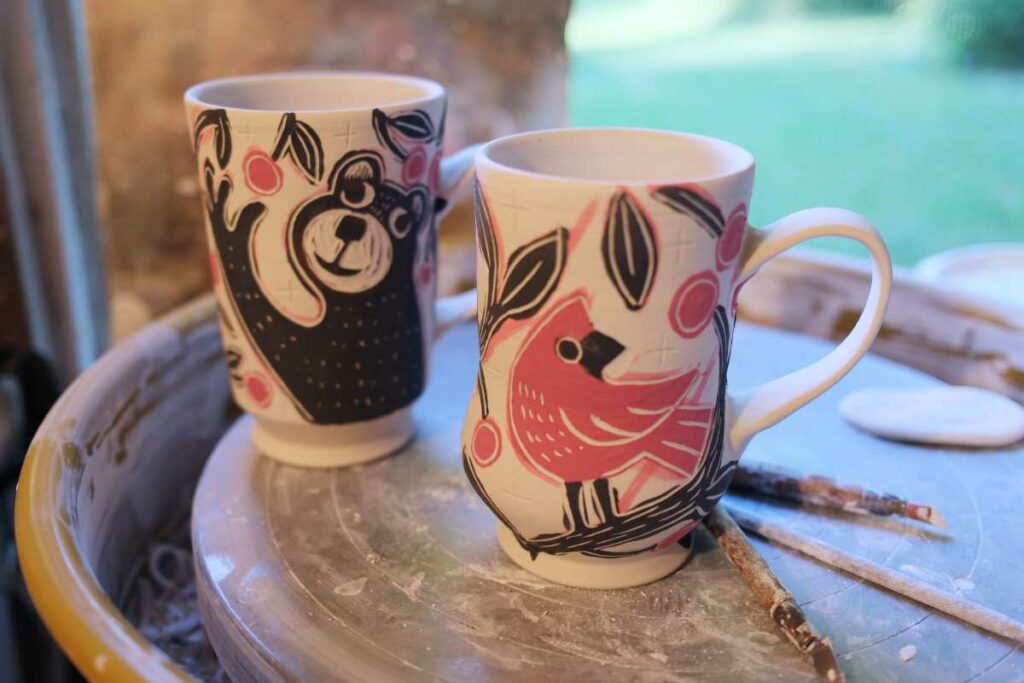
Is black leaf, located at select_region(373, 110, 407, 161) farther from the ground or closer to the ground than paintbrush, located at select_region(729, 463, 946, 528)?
farther from the ground

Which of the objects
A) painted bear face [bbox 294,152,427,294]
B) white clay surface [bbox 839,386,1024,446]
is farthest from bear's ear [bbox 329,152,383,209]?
white clay surface [bbox 839,386,1024,446]

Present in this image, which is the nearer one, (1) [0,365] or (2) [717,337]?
(2) [717,337]

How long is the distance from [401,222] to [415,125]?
61 millimetres

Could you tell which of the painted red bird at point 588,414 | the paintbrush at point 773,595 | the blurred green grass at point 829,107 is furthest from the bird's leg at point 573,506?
the blurred green grass at point 829,107

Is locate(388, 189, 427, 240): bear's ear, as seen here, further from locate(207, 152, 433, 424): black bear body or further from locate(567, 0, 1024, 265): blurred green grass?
locate(567, 0, 1024, 265): blurred green grass

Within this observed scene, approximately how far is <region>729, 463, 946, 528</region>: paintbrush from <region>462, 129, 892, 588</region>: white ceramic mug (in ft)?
0.30

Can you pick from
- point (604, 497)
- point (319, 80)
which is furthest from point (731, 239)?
point (319, 80)

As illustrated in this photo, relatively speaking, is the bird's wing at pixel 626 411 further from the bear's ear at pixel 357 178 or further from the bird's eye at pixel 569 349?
the bear's ear at pixel 357 178

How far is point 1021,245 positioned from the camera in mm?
1018

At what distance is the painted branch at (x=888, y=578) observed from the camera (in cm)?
47

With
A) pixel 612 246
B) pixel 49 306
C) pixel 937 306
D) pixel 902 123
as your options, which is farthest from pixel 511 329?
pixel 902 123

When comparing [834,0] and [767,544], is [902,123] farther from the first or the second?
[767,544]

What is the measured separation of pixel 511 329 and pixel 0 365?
73cm

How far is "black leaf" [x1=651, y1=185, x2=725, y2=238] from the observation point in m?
0.40
